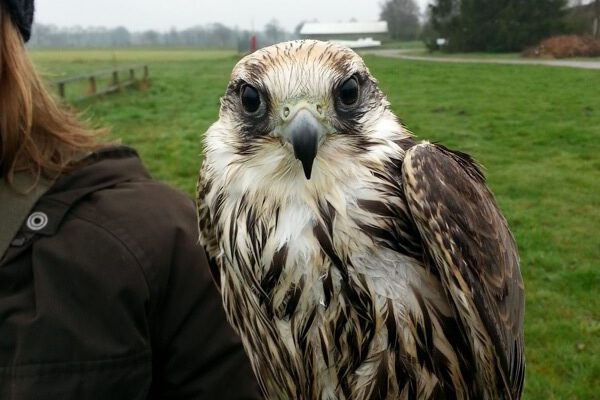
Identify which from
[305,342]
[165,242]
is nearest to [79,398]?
[165,242]

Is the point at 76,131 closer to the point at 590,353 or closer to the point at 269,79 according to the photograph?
the point at 269,79

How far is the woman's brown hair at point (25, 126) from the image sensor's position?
2.07 meters

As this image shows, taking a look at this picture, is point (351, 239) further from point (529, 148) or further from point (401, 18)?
point (401, 18)

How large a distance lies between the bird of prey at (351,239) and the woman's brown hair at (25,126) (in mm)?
472

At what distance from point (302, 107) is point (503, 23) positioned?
1225 inches

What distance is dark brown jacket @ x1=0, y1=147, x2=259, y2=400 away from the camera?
187cm

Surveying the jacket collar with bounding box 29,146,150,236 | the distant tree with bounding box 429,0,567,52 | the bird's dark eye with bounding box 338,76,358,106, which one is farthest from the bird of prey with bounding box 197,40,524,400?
the distant tree with bounding box 429,0,567,52

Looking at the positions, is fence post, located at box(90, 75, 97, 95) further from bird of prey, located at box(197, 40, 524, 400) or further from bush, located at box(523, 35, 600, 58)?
bush, located at box(523, 35, 600, 58)

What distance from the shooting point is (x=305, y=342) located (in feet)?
6.82

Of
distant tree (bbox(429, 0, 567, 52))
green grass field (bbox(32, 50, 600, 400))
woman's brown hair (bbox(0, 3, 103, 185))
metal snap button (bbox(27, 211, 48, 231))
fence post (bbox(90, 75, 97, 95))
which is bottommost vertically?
green grass field (bbox(32, 50, 600, 400))

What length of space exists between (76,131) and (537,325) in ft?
11.9

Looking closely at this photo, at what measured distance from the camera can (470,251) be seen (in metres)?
2.03

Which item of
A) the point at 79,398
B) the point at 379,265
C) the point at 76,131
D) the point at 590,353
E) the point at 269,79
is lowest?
the point at 590,353

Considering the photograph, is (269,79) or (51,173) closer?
(269,79)
